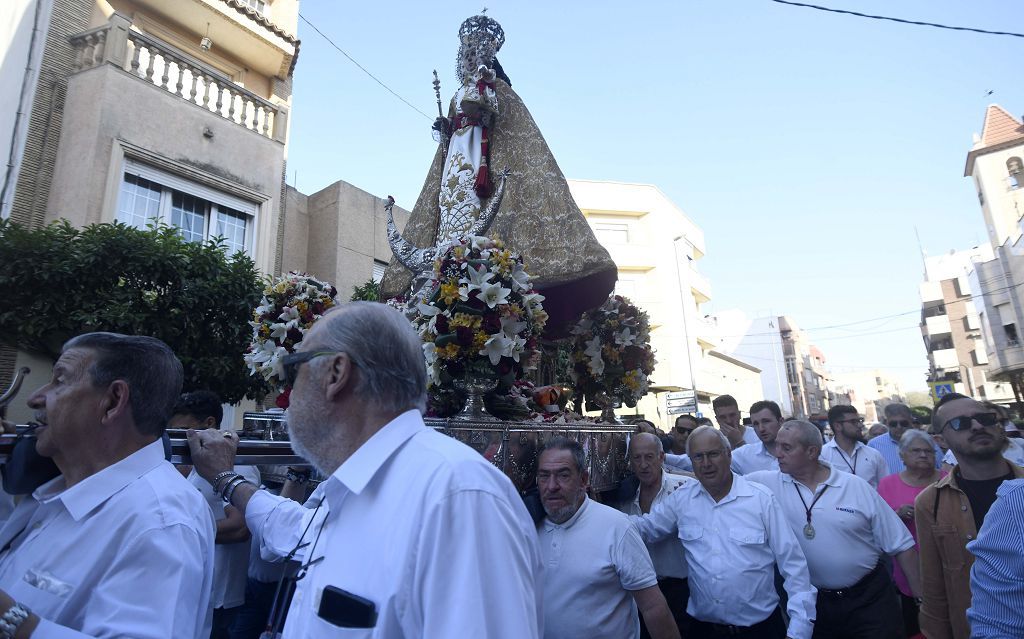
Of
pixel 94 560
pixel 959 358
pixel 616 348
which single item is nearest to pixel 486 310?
pixel 616 348

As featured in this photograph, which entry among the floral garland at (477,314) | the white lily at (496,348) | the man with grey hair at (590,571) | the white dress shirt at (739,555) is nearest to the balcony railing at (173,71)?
the floral garland at (477,314)

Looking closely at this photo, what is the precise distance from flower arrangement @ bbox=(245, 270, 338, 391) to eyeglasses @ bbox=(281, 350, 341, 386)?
2.66 m

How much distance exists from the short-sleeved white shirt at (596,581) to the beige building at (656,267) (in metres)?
25.6

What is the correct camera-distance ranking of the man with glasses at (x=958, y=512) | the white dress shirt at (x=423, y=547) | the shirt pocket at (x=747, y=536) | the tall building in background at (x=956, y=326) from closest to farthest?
the white dress shirt at (x=423, y=547) < the man with glasses at (x=958, y=512) < the shirt pocket at (x=747, y=536) < the tall building in background at (x=956, y=326)

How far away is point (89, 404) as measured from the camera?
5.87 feet

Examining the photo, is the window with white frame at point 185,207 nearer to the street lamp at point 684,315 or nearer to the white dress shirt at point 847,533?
the white dress shirt at point 847,533

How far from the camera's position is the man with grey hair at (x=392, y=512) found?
3.57 feet

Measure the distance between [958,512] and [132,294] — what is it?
7971 millimetres

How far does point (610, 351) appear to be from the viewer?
479 centimetres

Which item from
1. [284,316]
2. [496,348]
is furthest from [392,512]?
[284,316]

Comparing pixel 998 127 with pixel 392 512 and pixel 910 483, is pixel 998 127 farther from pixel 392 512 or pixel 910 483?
pixel 392 512

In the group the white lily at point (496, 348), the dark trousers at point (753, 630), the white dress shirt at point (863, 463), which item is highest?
the white lily at point (496, 348)

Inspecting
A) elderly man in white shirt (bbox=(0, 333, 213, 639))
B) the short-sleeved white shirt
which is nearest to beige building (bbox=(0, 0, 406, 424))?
elderly man in white shirt (bbox=(0, 333, 213, 639))

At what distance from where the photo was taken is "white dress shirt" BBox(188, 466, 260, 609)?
2923mm
